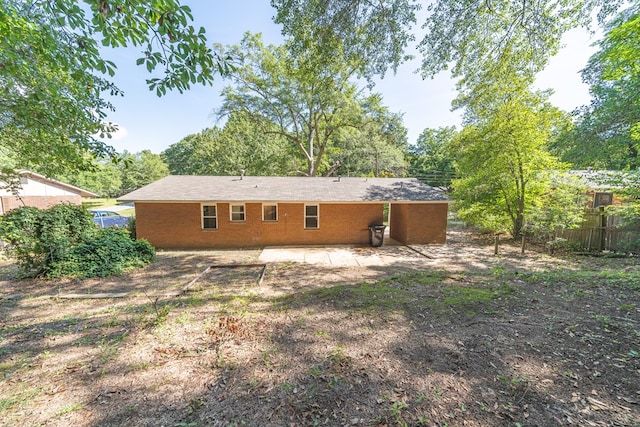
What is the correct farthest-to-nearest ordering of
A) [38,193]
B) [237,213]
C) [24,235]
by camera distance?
[38,193] < [237,213] < [24,235]

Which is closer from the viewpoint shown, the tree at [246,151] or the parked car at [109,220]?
the parked car at [109,220]

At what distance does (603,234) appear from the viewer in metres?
9.91

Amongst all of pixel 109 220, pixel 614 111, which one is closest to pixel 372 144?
pixel 614 111

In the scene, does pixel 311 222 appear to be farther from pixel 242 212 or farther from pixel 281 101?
pixel 281 101

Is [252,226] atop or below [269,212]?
below

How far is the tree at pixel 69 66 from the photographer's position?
226cm

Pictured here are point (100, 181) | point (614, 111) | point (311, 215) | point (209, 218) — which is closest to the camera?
point (614, 111)

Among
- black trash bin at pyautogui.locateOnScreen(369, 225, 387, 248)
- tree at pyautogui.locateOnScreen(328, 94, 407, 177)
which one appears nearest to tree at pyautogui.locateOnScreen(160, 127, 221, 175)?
tree at pyautogui.locateOnScreen(328, 94, 407, 177)

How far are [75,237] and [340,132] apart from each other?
19.5m

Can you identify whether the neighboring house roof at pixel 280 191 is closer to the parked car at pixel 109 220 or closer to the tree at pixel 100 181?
the parked car at pixel 109 220

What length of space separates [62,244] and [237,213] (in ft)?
19.3

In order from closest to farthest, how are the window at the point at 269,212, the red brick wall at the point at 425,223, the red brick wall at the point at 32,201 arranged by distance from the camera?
the window at the point at 269,212
the red brick wall at the point at 425,223
the red brick wall at the point at 32,201

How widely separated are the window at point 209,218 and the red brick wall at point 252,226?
162 mm

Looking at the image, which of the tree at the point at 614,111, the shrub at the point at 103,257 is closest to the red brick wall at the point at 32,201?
the shrub at the point at 103,257
